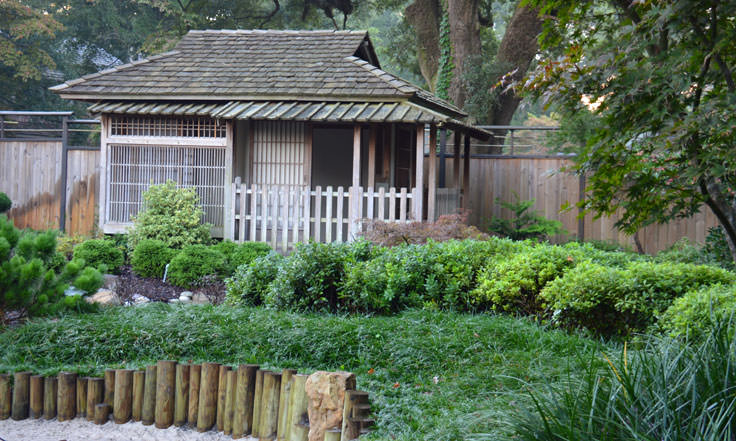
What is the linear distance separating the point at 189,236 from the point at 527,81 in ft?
29.0

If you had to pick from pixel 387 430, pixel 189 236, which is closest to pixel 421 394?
pixel 387 430

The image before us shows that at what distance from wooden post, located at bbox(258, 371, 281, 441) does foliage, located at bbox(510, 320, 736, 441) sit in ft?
6.30

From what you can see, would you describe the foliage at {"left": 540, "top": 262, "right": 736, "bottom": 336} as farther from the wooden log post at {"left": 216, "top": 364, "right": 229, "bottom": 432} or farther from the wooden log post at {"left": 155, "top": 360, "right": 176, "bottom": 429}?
the wooden log post at {"left": 155, "top": 360, "right": 176, "bottom": 429}

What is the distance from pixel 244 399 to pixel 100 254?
7.18 metres

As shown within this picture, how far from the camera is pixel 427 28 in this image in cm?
2006

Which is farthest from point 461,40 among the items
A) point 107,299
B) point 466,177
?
point 107,299

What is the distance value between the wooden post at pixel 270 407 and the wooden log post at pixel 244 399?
0.43 ft

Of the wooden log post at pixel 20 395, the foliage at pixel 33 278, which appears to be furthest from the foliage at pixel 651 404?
the foliage at pixel 33 278

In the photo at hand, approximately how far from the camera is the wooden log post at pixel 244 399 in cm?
489

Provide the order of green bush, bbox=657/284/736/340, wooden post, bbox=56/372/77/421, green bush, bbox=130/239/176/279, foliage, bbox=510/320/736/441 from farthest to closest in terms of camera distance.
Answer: green bush, bbox=130/239/176/279
wooden post, bbox=56/372/77/421
green bush, bbox=657/284/736/340
foliage, bbox=510/320/736/441

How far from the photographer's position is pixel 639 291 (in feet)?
18.7

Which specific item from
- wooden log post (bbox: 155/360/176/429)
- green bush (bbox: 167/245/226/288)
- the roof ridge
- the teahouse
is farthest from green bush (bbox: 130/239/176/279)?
wooden log post (bbox: 155/360/176/429)

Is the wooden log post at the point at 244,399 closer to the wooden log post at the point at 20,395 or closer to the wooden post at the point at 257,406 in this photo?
the wooden post at the point at 257,406

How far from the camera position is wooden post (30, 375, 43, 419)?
5402 mm
